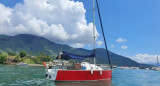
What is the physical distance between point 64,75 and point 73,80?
142 cm

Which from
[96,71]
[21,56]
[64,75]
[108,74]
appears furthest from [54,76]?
[21,56]

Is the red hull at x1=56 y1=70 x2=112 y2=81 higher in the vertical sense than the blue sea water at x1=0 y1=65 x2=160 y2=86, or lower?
higher

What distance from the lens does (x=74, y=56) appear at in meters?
20.8

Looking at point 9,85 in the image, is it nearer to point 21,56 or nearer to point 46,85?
point 46,85

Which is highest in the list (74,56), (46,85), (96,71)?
(74,56)

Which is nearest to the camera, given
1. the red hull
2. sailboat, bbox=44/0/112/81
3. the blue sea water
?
the blue sea water

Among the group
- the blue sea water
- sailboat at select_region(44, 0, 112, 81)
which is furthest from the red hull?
the blue sea water

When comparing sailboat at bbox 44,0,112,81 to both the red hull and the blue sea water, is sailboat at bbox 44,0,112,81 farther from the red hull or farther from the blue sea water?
the blue sea water

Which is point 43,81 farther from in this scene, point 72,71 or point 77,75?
point 77,75

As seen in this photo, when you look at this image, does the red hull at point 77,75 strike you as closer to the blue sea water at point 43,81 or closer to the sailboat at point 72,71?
the sailboat at point 72,71

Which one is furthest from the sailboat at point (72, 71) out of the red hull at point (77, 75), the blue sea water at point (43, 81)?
the blue sea water at point (43, 81)

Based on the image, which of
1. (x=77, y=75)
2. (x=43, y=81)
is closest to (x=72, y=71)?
(x=77, y=75)

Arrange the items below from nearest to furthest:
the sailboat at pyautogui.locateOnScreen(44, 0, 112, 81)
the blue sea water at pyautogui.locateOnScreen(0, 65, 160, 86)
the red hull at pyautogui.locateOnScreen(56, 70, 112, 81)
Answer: the blue sea water at pyautogui.locateOnScreen(0, 65, 160, 86)
the red hull at pyautogui.locateOnScreen(56, 70, 112, 81)
the sailboat at pyautogui.locateOnScreen(44, 0, 112, 81)

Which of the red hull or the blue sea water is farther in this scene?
the red hull
